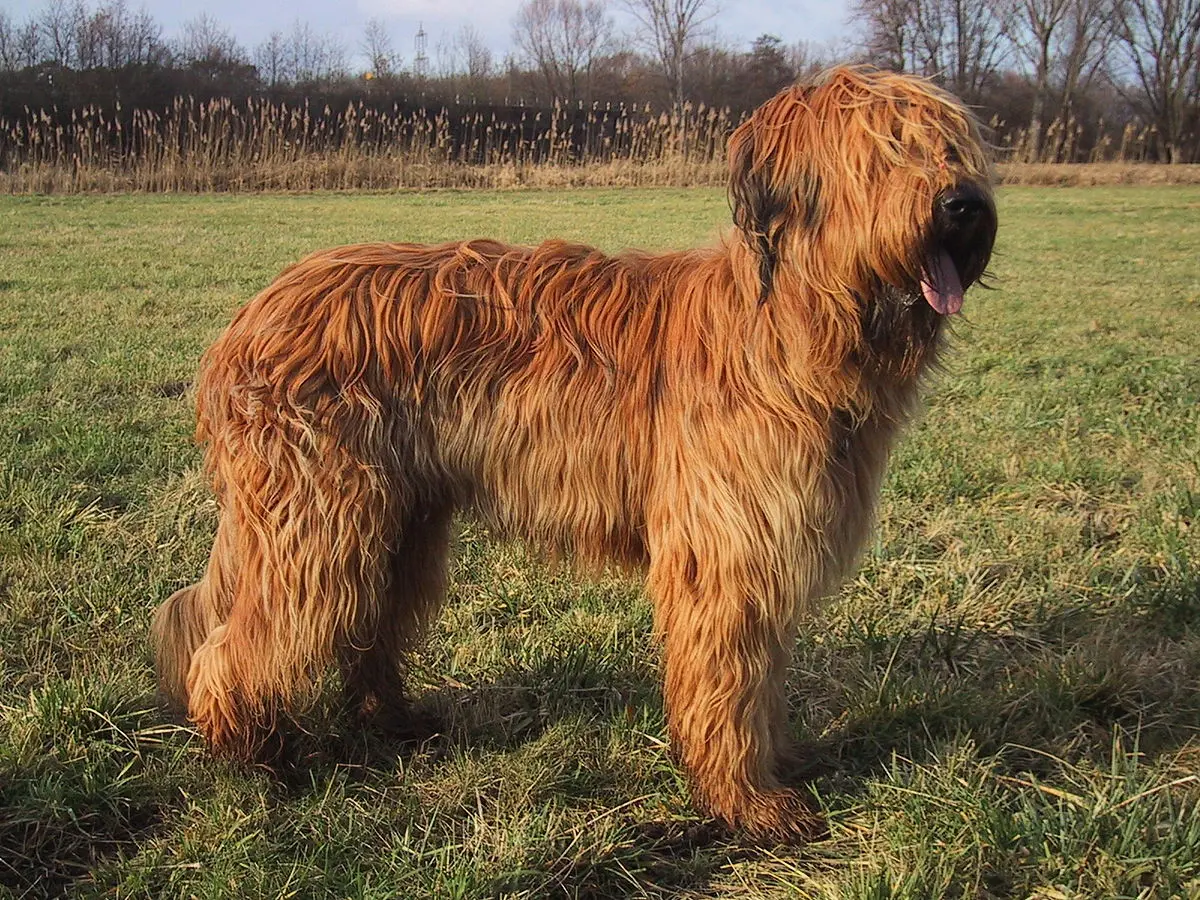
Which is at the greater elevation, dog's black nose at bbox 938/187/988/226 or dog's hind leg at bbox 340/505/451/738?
dog's black nose at bbox 938/187/988/226

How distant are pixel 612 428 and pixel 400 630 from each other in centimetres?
100

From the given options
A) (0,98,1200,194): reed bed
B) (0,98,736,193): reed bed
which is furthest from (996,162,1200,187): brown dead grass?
(0,98,736,193): reed bed

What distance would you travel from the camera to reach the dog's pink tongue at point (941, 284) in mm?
1918

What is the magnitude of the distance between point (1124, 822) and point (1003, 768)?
0.43m

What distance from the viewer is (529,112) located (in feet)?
95.5

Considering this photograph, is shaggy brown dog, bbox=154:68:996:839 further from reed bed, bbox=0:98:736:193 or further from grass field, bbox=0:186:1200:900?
reed bed, bbox=0:98:736:193

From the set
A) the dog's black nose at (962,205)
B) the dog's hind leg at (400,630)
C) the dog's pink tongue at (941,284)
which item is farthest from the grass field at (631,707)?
the dog's black nose at (962,205)

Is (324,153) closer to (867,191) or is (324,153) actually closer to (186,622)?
(186,622)

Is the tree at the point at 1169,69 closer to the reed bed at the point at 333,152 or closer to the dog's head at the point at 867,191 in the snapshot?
the reed bed at the point at 333,152

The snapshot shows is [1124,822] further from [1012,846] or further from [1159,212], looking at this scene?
[1159,212]

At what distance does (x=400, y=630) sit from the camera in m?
2.84

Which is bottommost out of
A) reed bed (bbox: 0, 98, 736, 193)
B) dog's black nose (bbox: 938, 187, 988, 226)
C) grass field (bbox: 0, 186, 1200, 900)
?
grass field (bbox: 0, 186, 1200, 900)

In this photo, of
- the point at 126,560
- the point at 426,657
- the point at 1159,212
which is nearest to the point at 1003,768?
the point at 426,657

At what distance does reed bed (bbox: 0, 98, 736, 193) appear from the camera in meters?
19.7
